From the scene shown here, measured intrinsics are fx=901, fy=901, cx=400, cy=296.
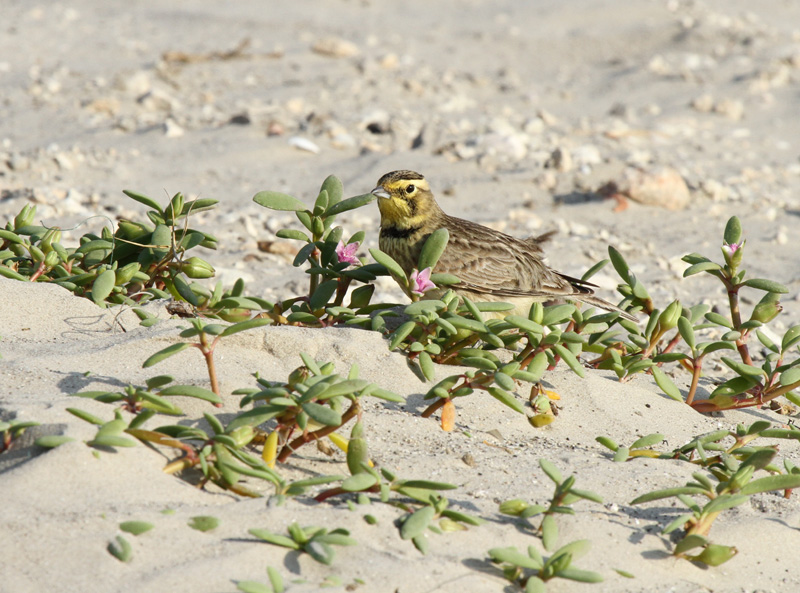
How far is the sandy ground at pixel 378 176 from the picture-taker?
2.80m

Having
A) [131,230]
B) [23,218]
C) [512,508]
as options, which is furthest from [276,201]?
[512,508]

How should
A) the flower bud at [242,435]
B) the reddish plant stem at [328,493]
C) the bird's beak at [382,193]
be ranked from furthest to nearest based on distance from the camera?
the bird's beak at [382,193] < the flower bud at [242,435] < the reddish plant stem at [328,493]

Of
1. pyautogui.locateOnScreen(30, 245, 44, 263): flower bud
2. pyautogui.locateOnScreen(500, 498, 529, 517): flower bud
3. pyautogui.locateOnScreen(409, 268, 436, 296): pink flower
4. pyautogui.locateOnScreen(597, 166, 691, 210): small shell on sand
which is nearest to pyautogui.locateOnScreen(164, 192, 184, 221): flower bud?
pyautogui.locateOnScreen(30, 245, 44, 263): flower bud

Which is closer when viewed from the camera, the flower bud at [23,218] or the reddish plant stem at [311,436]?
the reddish plant stem at [311,436]

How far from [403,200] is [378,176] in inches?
113

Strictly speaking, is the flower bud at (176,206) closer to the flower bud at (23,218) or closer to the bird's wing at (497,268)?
the flower bud at (23,218)

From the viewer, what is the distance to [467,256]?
561 centimetres

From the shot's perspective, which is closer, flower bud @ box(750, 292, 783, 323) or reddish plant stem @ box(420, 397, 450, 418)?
reddish plant stem @ box(420, 397, 450, 418)

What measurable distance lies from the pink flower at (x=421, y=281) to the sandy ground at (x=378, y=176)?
354 millimetres

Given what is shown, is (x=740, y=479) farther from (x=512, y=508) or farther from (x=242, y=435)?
(x=242, y=435)

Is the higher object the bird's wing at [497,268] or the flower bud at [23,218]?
the flower bud at [23,218]

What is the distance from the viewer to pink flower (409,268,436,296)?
14.0 ft

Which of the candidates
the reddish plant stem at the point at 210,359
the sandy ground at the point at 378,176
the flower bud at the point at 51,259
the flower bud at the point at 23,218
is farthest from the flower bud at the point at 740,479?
the flower bud at the point at 23,218

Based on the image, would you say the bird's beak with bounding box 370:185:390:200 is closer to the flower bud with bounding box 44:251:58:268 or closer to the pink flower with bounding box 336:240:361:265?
the pink flower with bounding box 336:240:361:265
